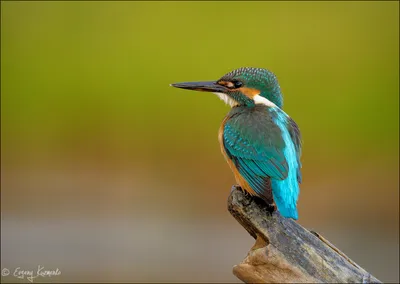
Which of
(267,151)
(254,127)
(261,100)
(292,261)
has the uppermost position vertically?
(261,100)

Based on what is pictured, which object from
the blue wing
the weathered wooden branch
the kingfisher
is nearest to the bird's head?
the kingfisher

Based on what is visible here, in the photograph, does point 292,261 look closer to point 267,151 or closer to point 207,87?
point 267,151

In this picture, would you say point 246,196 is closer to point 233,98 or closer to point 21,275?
point 233,98

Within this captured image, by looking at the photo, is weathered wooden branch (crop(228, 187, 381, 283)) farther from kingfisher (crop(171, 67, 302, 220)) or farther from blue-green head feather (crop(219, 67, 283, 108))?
blue-green head feather (crop(219, 67, 283, 108))

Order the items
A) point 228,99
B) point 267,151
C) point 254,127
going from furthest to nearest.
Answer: point 228,99
point 254,127
point 267,151

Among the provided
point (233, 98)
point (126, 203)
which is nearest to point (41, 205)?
point (126, 203)

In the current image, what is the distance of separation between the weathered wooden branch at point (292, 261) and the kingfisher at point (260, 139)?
6.6 inches

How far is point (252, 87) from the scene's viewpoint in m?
4.09

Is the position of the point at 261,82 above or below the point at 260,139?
above

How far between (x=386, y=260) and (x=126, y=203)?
2.41 m

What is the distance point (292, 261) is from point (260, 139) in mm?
880

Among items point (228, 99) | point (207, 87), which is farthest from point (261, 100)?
point (207, 87)

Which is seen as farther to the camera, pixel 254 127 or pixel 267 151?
pixel 254 127

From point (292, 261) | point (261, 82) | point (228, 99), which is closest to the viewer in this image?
point (292, 261)
